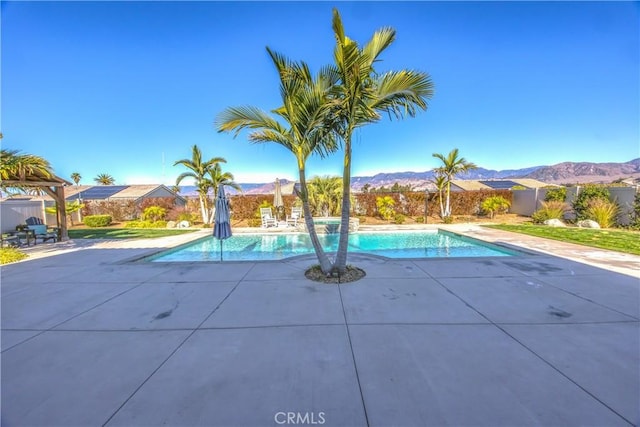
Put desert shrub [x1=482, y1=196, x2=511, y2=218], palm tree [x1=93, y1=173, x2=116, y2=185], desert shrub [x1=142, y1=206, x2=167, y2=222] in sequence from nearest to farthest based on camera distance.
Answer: desert shrub [x1=482, y1=196, x2=511, y2=218] → desert shrub [x1=142, y1=206, x2=167, y2=222] → palm tree [x1=93, y1=173, x2=116, y2=185]

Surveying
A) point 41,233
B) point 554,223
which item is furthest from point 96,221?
point 554,223

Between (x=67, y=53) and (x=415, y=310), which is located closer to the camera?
(x=415, y=310)

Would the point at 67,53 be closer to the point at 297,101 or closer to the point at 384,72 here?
the point at 297,101

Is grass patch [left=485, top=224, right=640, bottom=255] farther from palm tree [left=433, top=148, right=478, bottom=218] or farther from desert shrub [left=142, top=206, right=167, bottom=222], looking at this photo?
desert shrub [left=142, top=206, right=167, bottom=222]

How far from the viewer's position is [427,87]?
4.74 metres

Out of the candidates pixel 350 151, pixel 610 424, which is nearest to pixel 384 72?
pixel 350 151

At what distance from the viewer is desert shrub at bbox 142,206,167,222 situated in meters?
16.8

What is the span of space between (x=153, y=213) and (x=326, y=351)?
59.4 feet

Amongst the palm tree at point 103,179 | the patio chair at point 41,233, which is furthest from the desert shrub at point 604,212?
the palm tree at point 103,179

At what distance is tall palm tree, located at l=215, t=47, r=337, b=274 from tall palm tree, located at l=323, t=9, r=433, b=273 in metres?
0.32

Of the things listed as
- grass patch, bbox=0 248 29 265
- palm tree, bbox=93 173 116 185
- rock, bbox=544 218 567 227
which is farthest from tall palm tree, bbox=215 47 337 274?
palm tree, bbox=93 173 116 185

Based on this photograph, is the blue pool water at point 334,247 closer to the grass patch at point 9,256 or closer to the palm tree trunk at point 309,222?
the palm tree trunk at point 309,222

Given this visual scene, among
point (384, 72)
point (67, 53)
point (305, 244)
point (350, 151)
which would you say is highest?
point (67, 53)

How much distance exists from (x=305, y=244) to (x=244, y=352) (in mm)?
8446
